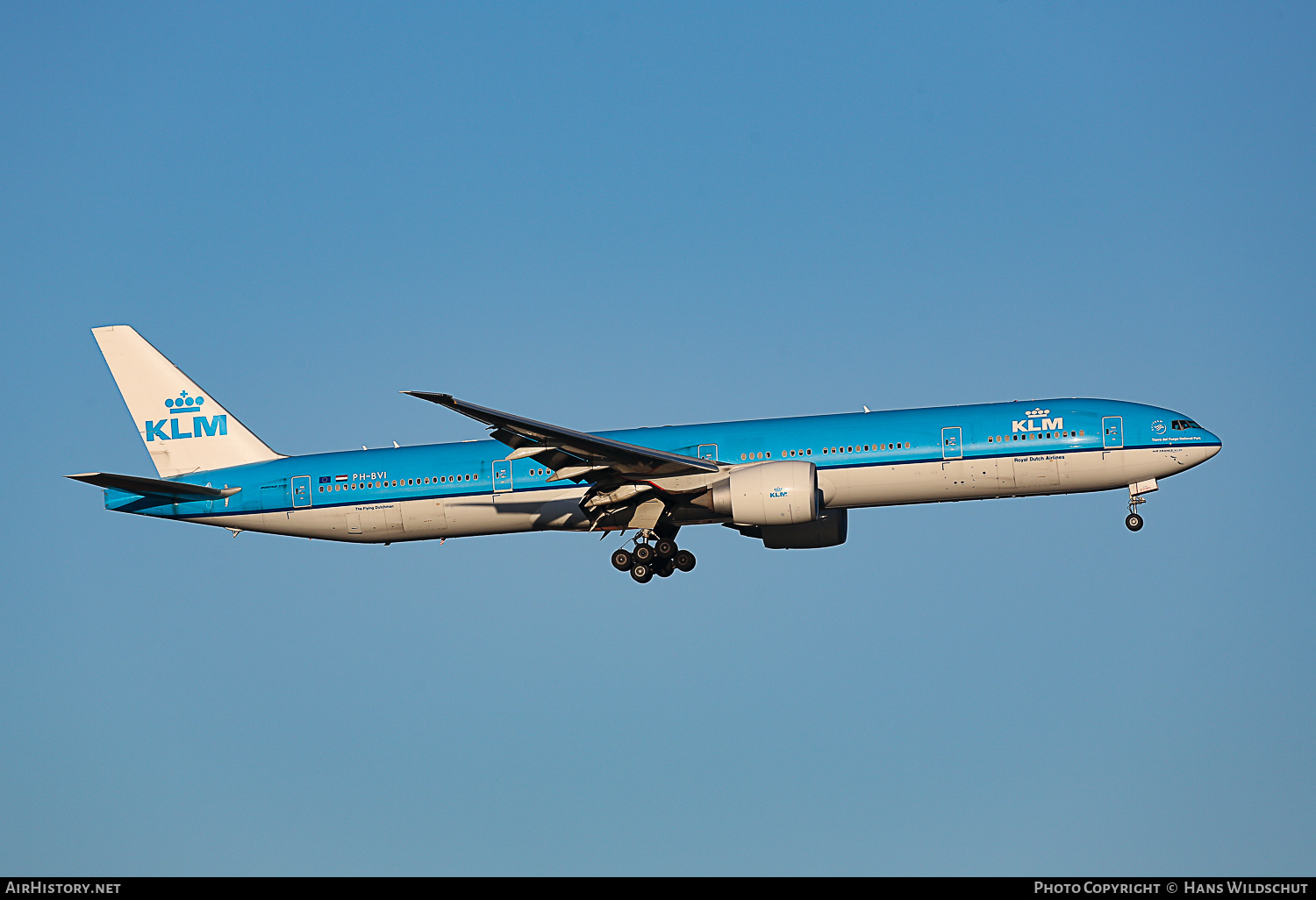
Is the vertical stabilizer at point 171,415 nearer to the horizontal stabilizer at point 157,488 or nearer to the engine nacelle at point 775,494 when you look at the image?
the horizontal stabilizer at point 157,488

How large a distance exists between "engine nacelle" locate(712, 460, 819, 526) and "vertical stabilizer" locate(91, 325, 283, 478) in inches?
652

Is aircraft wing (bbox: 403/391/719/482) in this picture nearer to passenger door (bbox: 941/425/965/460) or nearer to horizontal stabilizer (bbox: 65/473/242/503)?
passenger door (bbox: 941/425/965/460)

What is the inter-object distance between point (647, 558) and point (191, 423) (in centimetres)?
1695

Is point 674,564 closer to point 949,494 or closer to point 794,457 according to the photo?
point 794,457

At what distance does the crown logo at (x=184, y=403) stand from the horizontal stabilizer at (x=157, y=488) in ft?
10.6

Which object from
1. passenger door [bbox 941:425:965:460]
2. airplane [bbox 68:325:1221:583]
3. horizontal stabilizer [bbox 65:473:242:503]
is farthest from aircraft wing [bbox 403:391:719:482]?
horizontal stabilizer [bbox 65:473:242:503]

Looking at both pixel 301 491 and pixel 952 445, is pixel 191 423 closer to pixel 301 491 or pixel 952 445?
pixel 301 491

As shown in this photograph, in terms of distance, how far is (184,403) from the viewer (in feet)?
157

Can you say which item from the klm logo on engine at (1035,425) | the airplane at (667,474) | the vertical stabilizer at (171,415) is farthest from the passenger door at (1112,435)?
the vertical stabilizer at (171,415)

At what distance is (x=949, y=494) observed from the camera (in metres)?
40.0
